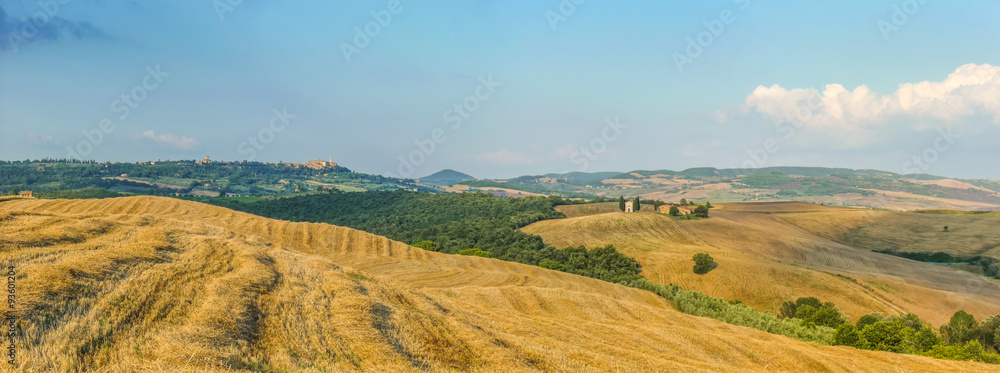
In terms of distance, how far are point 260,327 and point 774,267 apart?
73684 mm

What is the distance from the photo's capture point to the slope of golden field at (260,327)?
8734mm

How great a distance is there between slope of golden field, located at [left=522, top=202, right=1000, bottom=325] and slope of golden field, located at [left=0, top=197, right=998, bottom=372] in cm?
3839

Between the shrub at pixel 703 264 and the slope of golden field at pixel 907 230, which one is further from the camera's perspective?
the slope of golden field at pixel 907 230

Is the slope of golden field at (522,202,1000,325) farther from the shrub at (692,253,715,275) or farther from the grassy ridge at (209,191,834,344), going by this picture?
the grassy ridge at (209,191,834,344)

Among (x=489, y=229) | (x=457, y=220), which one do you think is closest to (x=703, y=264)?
(x=489, y=229)

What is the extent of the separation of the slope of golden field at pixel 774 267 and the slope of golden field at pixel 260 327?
126ft

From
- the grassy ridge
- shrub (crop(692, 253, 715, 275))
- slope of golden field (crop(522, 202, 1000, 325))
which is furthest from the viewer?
shrub (crop(692, 253, 715, 275))

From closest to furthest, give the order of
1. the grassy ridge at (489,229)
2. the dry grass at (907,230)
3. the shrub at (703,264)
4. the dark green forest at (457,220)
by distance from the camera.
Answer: the grassy ridge at (489,229) < the shrub at (703,264) < the dark green forest at (457,220) < the dry grass at (907,230)

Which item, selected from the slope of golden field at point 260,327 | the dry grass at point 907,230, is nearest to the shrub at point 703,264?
the slope of golden field at point 260,327

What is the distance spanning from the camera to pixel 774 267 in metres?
65.1

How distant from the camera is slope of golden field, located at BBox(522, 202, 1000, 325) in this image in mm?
55469

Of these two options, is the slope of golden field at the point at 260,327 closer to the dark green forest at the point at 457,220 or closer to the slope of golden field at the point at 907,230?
the dark green forest at the point at 457,220

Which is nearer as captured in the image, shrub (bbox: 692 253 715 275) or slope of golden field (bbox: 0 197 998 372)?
slope of golden field (bbox: 0 197 998 372)

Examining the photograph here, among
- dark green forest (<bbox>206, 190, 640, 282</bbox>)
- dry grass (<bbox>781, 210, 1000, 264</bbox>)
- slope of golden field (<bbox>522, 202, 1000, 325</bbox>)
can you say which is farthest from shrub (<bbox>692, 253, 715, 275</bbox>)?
dry grass (<bbox>781, 210, 1000, 264</bbox>)
